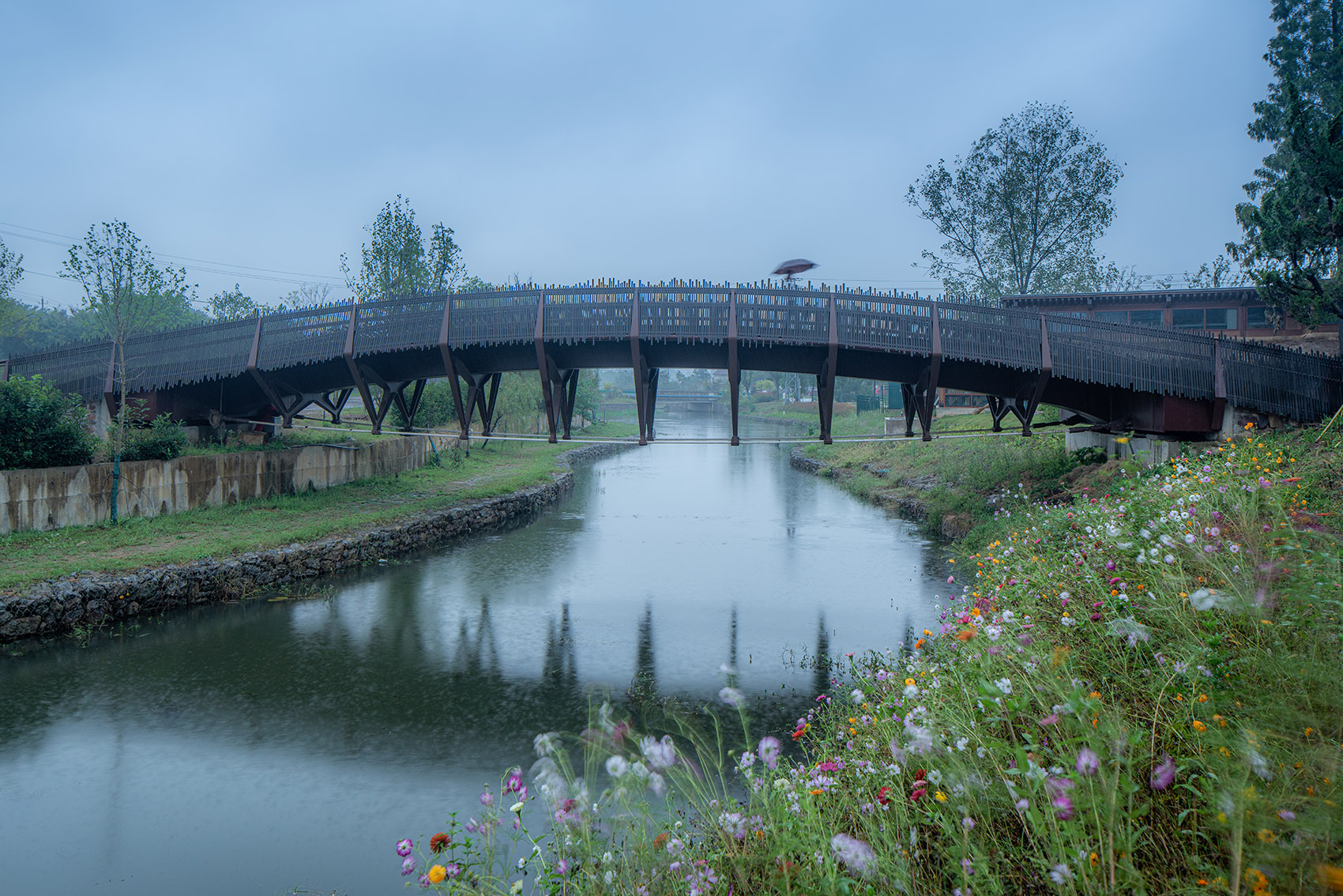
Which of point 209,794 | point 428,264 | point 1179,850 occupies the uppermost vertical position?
point 428,264

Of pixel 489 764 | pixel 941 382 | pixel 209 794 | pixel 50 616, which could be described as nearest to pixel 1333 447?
Result: pixel 941 382

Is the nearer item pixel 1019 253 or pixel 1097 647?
pixel 1097 647

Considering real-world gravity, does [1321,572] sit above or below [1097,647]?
above

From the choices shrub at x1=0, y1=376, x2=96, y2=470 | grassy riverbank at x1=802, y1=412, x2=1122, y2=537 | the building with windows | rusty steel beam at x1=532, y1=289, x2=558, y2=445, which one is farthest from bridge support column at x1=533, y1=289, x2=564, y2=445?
the building with windows

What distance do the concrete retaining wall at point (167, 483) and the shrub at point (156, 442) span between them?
38 centimetres

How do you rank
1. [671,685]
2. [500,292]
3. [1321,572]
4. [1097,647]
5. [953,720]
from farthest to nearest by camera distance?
1. [500,292]
2. [671,685]
3. [1097,647]
4. [953,720]
5. [1321,572]

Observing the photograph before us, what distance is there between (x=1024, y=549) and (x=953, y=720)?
23.6 feet

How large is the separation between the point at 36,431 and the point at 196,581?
5.55 metres

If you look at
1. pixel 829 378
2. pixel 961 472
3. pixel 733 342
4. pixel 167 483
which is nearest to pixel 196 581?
pixel 167 483

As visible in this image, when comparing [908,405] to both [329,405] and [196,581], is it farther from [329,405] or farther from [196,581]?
[329,405]

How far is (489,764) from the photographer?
31.9 feet

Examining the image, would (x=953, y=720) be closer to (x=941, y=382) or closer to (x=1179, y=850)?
(x=1179, y=850)

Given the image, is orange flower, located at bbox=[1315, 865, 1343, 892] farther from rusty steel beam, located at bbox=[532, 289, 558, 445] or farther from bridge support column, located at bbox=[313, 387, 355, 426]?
bridge support column, located at bbox=[313, 387, 355, 426]

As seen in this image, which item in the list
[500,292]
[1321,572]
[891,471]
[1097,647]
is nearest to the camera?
[1321,572]
